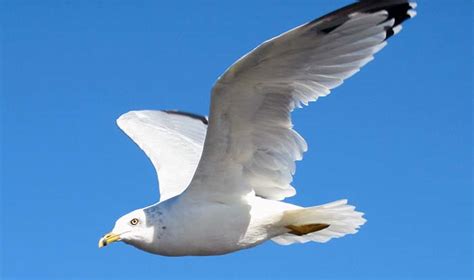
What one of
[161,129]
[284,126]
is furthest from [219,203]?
[161,129]

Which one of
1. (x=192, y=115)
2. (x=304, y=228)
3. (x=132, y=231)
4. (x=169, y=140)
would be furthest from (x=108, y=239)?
(x=192, y=115)

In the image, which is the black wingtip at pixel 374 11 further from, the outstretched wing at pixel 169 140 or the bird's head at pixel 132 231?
the outstretched wing at pixel 169 140

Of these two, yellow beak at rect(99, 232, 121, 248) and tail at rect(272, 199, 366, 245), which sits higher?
tail at rect(272, 199, 366, 245)

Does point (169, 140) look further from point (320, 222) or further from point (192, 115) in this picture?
point (320, 222)

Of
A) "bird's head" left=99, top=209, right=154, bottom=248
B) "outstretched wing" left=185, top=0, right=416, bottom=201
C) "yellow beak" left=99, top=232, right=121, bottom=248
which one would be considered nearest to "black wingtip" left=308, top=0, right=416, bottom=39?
Result: "outstretched wing" left=185, top=0, right=416, bottom=201

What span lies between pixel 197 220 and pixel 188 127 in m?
2.72

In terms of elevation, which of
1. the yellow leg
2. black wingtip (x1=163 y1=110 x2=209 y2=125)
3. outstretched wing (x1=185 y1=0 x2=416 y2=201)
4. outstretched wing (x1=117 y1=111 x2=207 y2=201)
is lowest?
the yellow leg

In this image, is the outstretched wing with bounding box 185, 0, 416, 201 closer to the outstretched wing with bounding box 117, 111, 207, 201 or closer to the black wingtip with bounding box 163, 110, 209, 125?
the outstretched wing with bounding box 117, 111, 207, 201

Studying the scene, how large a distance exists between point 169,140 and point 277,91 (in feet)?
9.01

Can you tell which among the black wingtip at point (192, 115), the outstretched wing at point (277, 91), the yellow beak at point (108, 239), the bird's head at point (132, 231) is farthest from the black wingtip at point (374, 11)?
the black wingtip at point (192, 115)

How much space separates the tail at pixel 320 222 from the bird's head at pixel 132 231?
37.9 inches

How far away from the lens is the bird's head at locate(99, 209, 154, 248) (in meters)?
7.01

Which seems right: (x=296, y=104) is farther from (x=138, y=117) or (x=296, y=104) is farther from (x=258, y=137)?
(x=138, y=117)

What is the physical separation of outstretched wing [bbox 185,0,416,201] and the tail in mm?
267
